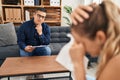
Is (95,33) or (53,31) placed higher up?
(95,33)

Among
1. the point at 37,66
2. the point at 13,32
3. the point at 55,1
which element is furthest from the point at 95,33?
the point at 55,1

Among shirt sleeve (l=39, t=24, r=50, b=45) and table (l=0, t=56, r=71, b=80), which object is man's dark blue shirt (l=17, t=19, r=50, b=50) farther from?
table (l=0, t=56, r=71, b=80)

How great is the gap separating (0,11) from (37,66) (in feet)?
7.36

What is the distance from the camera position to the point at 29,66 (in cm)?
206

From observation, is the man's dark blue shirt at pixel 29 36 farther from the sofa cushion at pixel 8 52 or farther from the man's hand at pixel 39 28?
the sofa cushion at pixel 8 52

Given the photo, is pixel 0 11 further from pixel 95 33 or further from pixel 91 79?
pixel 95 33

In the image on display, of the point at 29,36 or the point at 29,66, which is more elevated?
the point at 29,36

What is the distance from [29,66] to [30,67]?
0.10 ft

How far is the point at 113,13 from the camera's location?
728mm

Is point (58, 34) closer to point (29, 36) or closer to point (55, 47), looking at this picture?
point (55, 47)

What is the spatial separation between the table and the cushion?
979mm

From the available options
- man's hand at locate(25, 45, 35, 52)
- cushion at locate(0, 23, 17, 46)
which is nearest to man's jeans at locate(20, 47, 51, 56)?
man's hand at locate(25, 45, 35, 52)

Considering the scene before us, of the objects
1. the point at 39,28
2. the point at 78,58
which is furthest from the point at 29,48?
the point at 78,58

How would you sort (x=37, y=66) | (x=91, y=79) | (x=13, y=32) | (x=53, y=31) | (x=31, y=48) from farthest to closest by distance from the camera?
1. (x=53, y=31)
2. (x=13, y=32)
3. (x=31, y=48)
4. (x=37, y=66)
5. (x=91, y=79)
